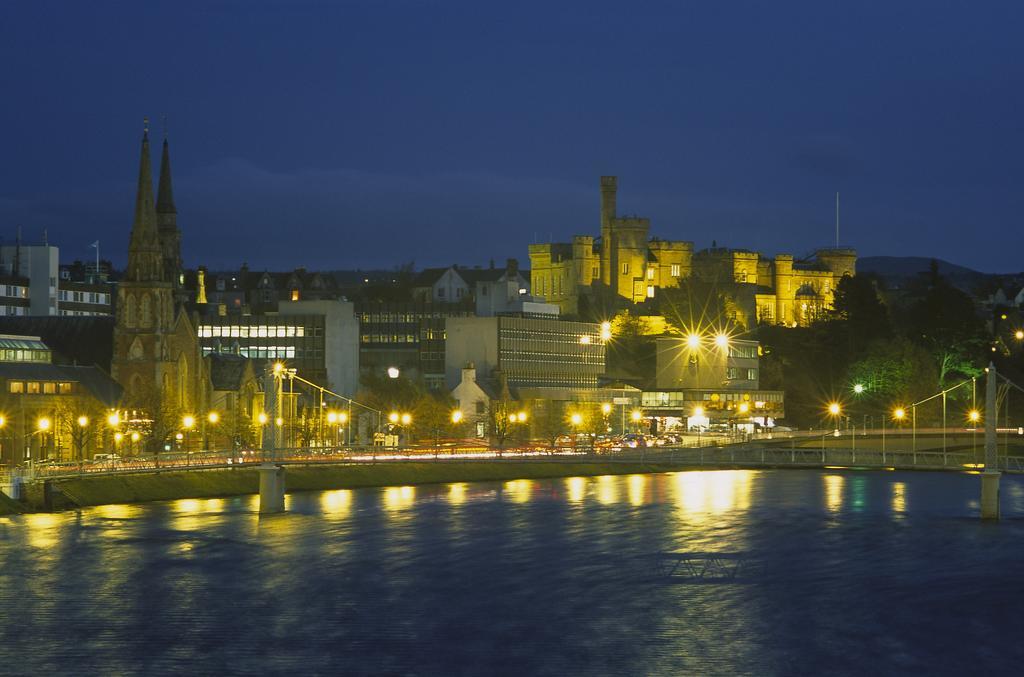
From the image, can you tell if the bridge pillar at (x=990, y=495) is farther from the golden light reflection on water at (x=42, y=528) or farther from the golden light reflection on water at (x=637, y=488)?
the golden light reflection on water at (x=42, y=528)

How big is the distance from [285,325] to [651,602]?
91005 mm

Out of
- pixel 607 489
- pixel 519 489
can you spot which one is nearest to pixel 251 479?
pixel 519 489

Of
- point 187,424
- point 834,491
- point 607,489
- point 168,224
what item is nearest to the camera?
point 607,489

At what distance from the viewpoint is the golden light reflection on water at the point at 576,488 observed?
84.6 metres

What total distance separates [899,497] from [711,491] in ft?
31.3

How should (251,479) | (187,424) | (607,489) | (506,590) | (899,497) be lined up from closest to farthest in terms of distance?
1. (506,590)
2. (251,479)
3. (899,497)
4. (607,489)
5. (187,424)

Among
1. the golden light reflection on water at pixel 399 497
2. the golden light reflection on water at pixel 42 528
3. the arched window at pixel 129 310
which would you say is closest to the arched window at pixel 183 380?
the arched window at pixel 129 310

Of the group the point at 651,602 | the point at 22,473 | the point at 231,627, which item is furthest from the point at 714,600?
the point at 22,473

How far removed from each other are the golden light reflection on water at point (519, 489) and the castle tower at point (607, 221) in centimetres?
8966

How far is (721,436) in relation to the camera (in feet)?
406

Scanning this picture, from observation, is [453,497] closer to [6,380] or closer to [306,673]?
[6,380]

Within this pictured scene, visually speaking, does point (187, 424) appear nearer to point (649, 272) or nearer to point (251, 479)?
point (251, 479)

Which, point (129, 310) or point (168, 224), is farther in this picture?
point (168, 224)

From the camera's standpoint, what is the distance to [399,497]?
84.4 m
